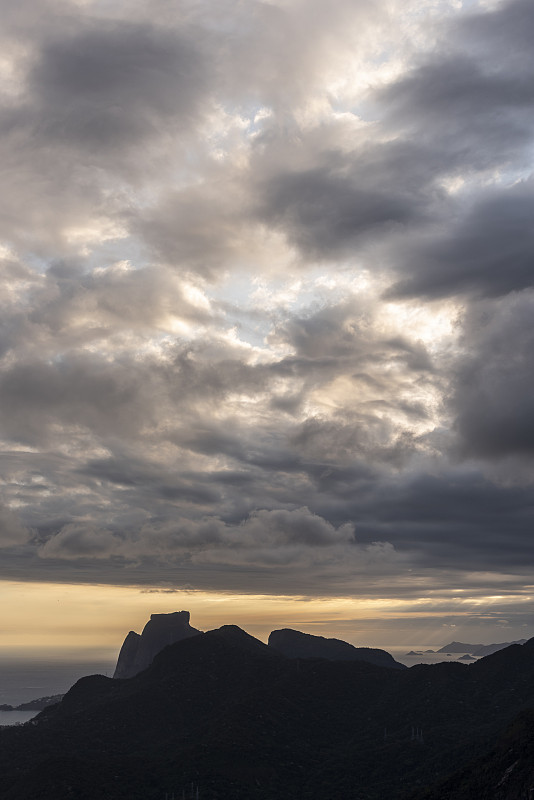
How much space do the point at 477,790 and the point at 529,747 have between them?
2457 centimetres

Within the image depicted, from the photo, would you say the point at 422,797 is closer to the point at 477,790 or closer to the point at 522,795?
the point at 477,790

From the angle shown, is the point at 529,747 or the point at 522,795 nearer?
the point at 522,795

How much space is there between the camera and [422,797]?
18800cm

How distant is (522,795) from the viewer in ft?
551

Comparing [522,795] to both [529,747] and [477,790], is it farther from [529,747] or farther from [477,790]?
[529,747]

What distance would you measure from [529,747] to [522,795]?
28261 millimetres

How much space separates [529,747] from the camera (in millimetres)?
193500

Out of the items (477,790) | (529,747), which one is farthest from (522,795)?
(529,747)

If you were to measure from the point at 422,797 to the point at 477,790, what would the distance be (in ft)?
55.8

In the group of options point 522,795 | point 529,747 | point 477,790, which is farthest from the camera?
point 529,747

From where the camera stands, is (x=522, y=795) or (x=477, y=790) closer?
(x=522, y=795)

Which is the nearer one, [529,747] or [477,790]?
[477,790]

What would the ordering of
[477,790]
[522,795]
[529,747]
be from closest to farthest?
[522,795]
[477,790]
[529,747]
